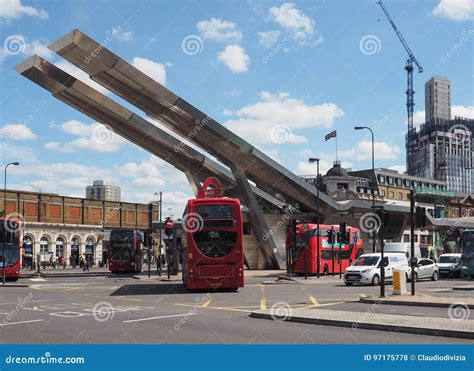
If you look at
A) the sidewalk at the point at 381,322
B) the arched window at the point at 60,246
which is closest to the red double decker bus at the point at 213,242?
the sidewalk at the point at 381,322

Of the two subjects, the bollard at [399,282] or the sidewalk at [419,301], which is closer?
the sidewalk at [419,301]

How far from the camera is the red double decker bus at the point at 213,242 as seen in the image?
83.2ft

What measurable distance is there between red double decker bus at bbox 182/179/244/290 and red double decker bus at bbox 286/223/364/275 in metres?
15.7

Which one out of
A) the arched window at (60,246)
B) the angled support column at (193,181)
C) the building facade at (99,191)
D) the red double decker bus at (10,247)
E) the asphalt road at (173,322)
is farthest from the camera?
the building facade at (99,191)

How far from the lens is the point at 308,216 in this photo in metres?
60.9

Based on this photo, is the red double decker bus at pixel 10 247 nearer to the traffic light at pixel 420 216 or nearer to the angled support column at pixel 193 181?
the angled support column at pixel 193 181

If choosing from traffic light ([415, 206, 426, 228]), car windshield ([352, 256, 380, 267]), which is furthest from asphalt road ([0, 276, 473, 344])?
car windshield ([352, 256, 380, 267])

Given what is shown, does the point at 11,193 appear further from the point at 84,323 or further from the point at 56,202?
the point at 84,323

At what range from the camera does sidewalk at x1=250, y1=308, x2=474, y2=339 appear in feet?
39.8

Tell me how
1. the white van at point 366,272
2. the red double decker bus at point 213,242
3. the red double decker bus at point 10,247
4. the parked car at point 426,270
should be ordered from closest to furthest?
the red double decker bus at point 213,242, the white van at point 366,272, the parked car at point 426,270, the red double decker bus at point 10,247

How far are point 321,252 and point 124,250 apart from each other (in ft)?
54.2

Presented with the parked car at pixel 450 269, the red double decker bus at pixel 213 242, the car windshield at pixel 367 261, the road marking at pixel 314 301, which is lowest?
the parked car at pixel 450 269

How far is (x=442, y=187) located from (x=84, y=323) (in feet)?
411

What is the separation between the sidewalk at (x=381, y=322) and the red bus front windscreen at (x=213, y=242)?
30.9ft
